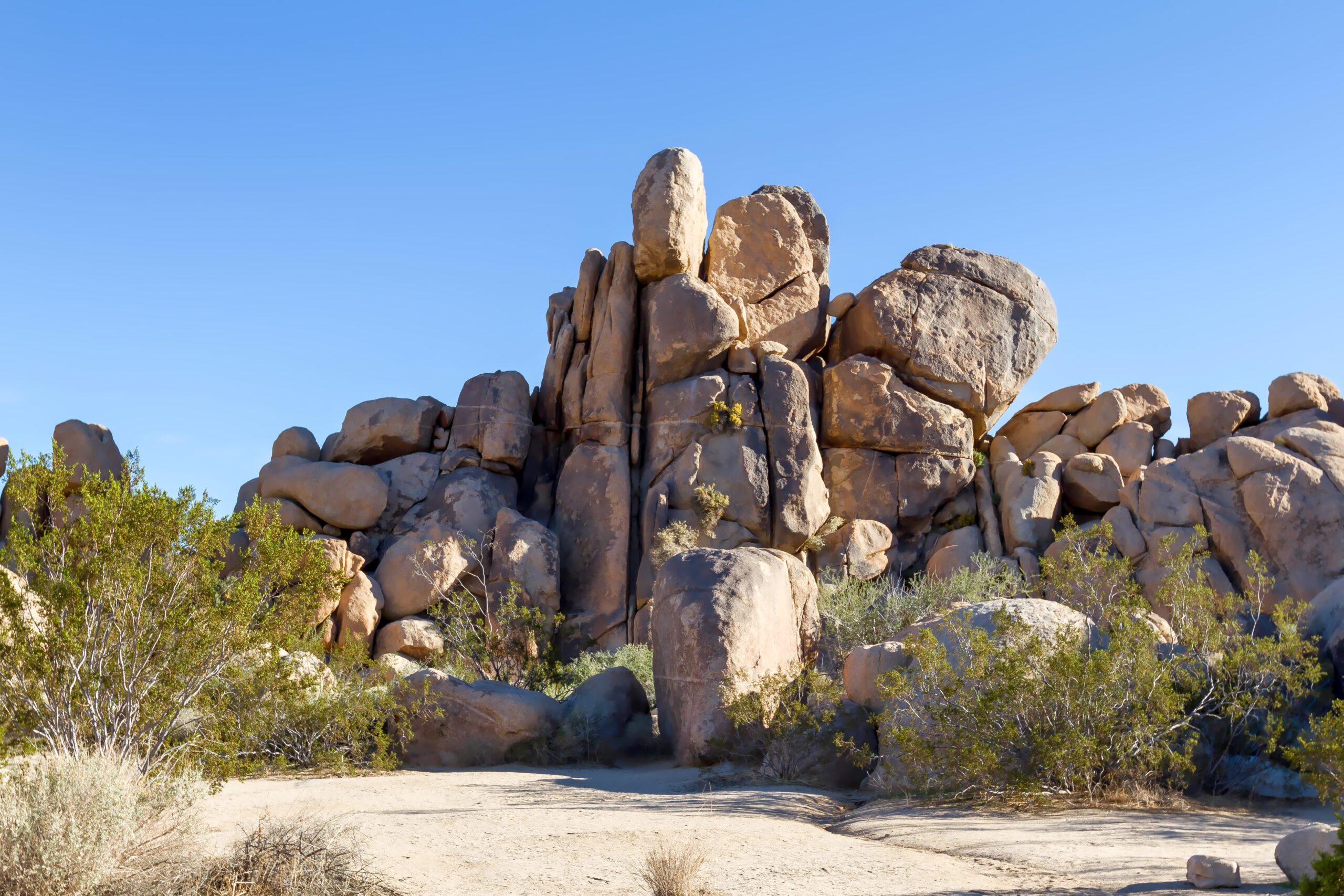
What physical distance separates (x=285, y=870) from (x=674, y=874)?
2378mm

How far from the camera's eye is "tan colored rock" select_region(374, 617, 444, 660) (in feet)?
74.9

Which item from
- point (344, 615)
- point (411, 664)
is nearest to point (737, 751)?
point (411, 664)

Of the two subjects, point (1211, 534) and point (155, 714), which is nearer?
point (155, 714)

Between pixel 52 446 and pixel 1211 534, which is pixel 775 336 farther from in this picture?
pixel 52 446

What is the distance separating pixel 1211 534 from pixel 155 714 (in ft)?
70.8

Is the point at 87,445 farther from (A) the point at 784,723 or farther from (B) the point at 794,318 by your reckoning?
(A) the point at 784,723

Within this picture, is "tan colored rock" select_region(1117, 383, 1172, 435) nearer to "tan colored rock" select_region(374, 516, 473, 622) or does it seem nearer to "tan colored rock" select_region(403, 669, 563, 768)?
"tan colored rock" select_region(374, 516, 473, 622)

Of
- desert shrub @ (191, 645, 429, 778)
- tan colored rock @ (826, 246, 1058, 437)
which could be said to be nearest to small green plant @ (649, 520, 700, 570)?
tan colored rock @ (826, 246, 1058, 437)

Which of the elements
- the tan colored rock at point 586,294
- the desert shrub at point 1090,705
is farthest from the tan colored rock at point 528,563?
the desert shrub at point 1090,705

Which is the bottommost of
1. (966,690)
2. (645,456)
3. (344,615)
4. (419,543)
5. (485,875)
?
(485,875)

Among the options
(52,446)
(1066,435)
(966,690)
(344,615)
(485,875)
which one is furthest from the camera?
(1066,435)

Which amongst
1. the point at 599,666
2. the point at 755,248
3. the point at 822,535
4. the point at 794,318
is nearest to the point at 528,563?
the point at 599,666

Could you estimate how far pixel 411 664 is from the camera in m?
21.0

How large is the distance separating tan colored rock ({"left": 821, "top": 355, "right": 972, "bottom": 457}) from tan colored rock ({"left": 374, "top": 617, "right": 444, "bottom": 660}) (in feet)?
36.9
